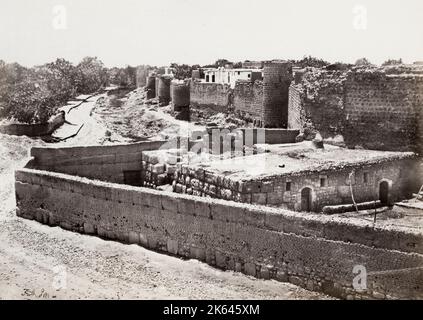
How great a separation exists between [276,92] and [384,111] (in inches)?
358

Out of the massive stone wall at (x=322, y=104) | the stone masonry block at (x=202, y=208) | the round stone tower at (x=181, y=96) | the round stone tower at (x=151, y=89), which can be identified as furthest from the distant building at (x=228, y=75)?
the stone masonry block at (x=202, y=208)

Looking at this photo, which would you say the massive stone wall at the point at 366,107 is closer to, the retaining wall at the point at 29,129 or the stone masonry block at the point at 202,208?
the stone masonry block at the point at 202,208

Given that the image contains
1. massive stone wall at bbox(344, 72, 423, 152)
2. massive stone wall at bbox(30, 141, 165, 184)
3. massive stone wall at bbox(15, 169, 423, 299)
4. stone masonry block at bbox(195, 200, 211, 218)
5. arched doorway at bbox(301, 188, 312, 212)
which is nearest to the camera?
massive stone wall at bbox(15, 169, 423, 299)

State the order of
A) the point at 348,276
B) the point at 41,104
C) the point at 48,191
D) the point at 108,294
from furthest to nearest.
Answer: the point at 41,104
the point at 48,191
the point at 108,294
the point at 348,276

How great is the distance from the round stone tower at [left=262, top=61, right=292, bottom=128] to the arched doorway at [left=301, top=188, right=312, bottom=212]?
13944 millimetres

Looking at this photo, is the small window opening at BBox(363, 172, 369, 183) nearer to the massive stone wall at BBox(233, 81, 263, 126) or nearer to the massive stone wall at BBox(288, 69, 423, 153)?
the massive stone wall at BBox(288, 69, 423, 153)

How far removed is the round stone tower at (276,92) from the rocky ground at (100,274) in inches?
677

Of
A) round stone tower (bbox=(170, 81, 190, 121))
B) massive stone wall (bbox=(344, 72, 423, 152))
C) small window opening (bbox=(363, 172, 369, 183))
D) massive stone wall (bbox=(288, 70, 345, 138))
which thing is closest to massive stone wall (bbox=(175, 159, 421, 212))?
small window opening (bbox=(363, 172, 369, 183))

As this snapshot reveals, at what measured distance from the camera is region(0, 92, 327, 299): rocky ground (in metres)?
9.30

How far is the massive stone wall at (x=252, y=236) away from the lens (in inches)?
326

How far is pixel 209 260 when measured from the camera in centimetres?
1032
